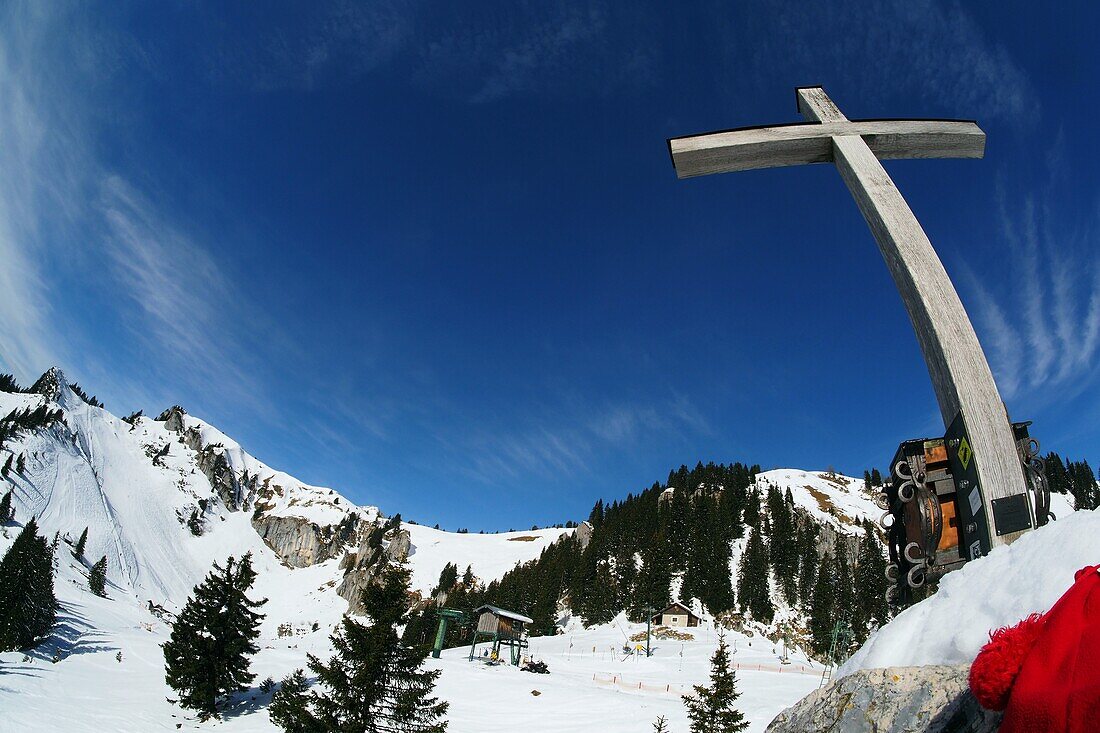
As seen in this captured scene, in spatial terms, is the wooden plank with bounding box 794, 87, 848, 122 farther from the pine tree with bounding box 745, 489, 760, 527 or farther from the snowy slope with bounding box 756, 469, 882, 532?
the snowy slope with bounding box 756, 469, 882, 532

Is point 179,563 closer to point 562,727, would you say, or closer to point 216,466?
point 216,466

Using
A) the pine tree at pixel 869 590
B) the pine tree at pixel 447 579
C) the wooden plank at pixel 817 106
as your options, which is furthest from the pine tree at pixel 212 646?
the pine tree at pixel 447 579

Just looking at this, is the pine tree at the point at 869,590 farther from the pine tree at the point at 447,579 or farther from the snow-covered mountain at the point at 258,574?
the pine tree at the point at 447,579

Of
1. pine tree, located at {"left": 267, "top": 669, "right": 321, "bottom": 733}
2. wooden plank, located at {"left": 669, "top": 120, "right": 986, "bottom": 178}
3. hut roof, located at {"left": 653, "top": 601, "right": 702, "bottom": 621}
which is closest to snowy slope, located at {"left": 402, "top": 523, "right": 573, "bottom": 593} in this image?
hut roof, located at {"left": 653, "top": 601, "right": 702, "bottom": 621}

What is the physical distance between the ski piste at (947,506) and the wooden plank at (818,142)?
2.64 m

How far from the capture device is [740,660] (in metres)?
43.6

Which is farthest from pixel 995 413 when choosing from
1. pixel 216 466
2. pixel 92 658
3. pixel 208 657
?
pixel 216 466

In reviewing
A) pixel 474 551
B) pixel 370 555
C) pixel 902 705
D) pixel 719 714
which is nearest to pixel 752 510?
pixel 474 551

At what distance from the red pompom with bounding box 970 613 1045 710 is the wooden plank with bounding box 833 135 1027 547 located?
4.21ft

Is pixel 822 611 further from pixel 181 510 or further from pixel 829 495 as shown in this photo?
pixel 181 510

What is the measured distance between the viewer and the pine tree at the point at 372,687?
15.3 meters

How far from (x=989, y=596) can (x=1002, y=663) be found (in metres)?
0.72

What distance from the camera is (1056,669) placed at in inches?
45.7

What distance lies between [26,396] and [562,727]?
520 feet
